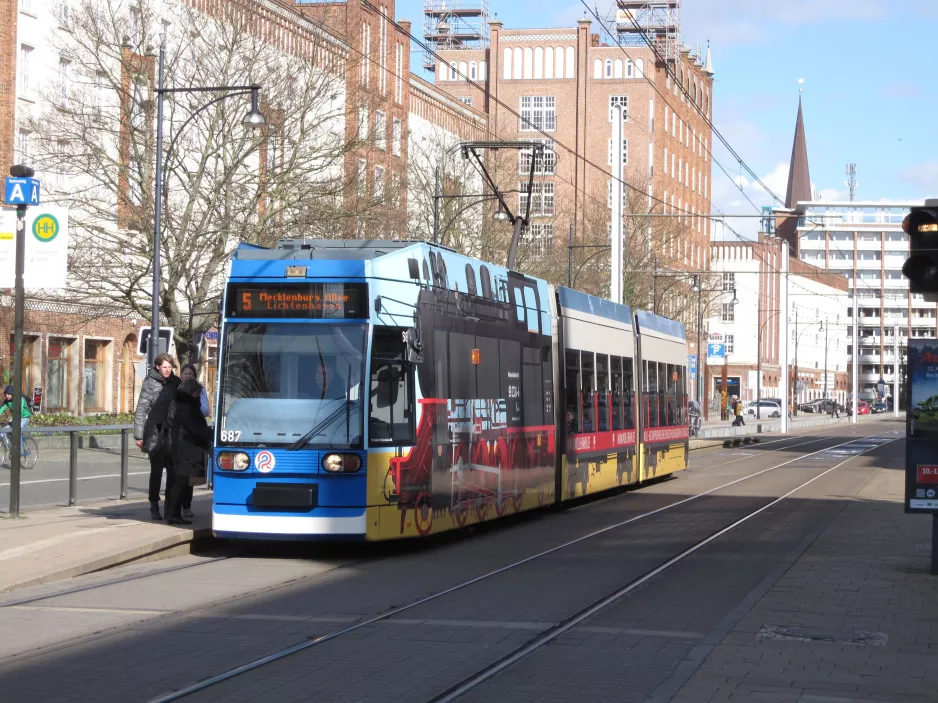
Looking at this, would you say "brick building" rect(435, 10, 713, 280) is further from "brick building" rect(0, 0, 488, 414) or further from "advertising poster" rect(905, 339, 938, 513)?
"advertising poster" rect(905, 339, 938, 513)

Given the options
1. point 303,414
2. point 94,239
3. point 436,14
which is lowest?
point 303,414

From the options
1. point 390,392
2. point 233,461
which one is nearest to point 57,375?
point 233,461

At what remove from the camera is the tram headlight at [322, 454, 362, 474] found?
13.5 meters

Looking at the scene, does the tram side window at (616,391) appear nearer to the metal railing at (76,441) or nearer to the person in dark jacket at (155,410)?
the metal railing at (76,441)

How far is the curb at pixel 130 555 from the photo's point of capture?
1209 cm

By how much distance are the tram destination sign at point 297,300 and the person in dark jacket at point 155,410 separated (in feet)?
6.91

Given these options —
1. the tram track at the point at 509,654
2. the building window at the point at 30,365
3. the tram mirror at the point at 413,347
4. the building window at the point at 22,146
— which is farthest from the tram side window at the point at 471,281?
the building window at the point at 30,365

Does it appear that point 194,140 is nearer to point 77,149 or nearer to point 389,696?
point 77,149

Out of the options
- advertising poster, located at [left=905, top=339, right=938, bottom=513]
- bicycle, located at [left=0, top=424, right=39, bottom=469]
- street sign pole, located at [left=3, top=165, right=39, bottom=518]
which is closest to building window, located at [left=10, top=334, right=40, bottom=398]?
bicycle, located at [left=0, top=424, right=39, bottom=469]

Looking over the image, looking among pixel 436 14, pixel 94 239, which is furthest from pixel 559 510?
pixel 436 14

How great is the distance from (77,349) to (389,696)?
36798 millimetres

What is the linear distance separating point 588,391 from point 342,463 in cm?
818

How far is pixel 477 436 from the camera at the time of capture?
52.4 feet

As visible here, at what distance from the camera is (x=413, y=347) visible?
14.0 meters
